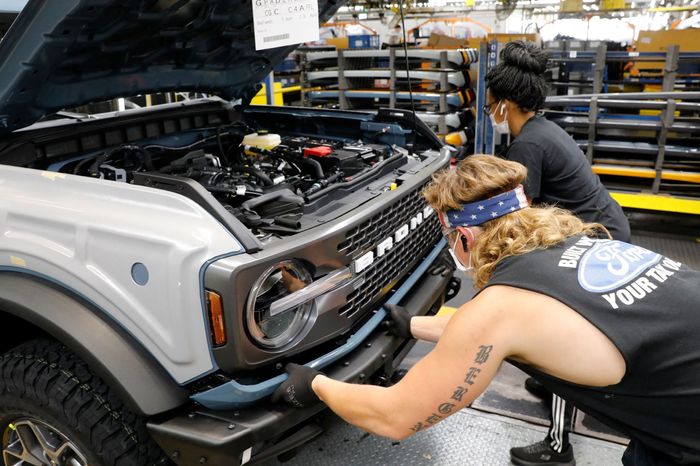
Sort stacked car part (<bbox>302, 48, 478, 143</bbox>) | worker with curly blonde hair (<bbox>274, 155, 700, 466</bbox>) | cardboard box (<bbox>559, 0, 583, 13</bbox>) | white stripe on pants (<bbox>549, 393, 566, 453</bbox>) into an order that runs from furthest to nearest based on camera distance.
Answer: cardboard box (<bbox>559, 0, 583, 13</bbox>) → stacked car part (<bbox>302, 48, 478, 143</bbox>) → white stripe on pants (<bbox>549, 393, 566, 453</bbox>) → worker with curly blonde hair (<bbox>274, 155, 700, 466</bbox>)

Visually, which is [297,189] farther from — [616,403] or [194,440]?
[616,403]

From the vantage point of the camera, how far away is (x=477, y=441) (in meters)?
2.54

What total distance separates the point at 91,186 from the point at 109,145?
3.91ft

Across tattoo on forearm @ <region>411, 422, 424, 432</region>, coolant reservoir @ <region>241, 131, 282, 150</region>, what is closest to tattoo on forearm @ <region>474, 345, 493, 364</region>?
tattoo on forearm @ <region>411, 422, 424, 432</region>

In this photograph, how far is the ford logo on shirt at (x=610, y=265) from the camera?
1.41m

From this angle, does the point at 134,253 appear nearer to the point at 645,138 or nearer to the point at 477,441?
the point at 477,441

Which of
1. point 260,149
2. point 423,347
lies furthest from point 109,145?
point 423,347

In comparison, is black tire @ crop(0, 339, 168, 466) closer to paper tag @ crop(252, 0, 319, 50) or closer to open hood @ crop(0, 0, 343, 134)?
open hood @ crop(0, 0, 343, 134)

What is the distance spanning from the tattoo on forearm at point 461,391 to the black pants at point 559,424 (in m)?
1.07

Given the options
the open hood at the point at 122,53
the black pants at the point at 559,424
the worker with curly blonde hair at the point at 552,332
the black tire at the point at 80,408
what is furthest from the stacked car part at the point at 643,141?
the black tire at the point at 80,408

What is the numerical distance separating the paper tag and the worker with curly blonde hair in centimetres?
119

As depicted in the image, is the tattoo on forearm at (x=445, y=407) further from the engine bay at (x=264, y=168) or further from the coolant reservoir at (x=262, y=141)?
the coolant reservoir at (x=262, y=141)

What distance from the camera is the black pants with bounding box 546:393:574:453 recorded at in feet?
7.70

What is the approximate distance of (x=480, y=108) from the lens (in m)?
6.45
